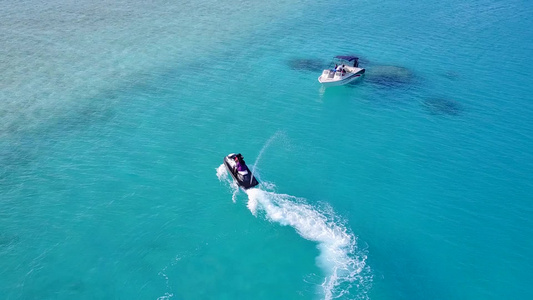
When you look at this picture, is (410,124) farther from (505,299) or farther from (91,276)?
(91,276)

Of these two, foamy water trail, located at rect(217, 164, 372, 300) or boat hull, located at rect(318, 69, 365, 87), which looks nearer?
foamy water trail, located at rect(217, 164, 372, 300)

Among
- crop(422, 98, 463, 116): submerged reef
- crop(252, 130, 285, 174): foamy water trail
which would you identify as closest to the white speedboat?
crop(422, 98, 463, 116): submerged reef

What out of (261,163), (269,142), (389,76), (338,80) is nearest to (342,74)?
(338,80)

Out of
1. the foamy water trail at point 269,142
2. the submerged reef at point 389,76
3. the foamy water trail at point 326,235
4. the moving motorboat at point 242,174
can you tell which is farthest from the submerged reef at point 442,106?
the moving motorboat at point 242,174

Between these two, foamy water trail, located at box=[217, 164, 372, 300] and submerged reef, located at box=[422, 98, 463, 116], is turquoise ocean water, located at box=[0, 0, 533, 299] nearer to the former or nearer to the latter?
foamy water trail, located at box=[217, 164, 372, 300]

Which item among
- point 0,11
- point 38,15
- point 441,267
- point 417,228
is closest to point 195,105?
point 417,228

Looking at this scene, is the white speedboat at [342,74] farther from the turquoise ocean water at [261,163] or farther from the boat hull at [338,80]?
the turquoise ocean water at [261,163]

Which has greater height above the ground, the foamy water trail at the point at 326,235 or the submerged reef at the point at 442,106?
the submerged reef at the point at 442,106
